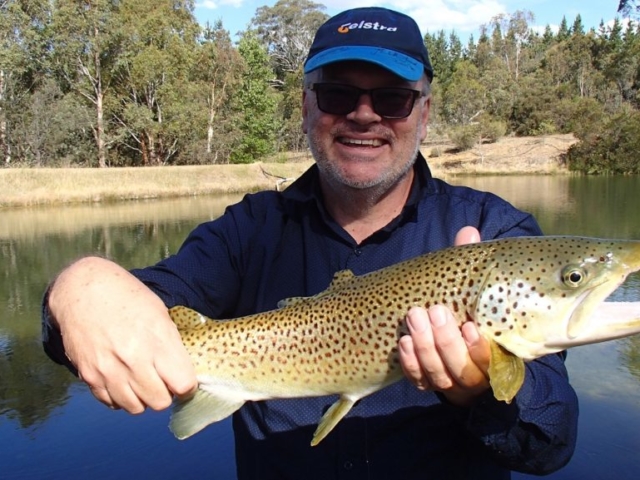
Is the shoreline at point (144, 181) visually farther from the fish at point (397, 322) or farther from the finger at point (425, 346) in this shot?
the finger at point (425, 346)

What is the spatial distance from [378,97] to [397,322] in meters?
1.40

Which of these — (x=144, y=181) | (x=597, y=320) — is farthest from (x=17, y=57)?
(x=597, y=320)

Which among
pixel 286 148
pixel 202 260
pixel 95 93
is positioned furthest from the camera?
pixel 286 148

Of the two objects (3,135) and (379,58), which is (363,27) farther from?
(3,135)

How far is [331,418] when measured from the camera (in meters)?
2.80

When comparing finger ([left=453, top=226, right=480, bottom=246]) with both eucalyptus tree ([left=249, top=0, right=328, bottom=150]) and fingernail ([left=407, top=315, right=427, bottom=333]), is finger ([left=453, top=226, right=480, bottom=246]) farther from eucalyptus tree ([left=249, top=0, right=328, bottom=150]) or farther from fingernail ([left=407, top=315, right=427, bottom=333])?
eucalyptus tree ([left=249, top=0, right=328, bottom=150])

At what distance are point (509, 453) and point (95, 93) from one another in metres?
47.8

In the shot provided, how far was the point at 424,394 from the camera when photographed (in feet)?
10.3

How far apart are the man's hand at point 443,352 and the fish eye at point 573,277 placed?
0.48 m

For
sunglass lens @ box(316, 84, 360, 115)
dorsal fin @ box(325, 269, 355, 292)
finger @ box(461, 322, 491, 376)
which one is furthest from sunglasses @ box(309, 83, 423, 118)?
finger @ box(461, 322, 491, 376)

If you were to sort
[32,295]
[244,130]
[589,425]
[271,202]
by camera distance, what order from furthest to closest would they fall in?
[244,130], [32,295], [589,425], [271,202]

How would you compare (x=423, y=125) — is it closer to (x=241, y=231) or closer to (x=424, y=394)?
(x=241, y=231)

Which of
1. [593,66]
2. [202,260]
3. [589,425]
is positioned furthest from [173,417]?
[593,66]

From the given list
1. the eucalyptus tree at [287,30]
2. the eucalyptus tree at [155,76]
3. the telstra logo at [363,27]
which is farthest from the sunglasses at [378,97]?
the eucalyptus tree at [287,30]
